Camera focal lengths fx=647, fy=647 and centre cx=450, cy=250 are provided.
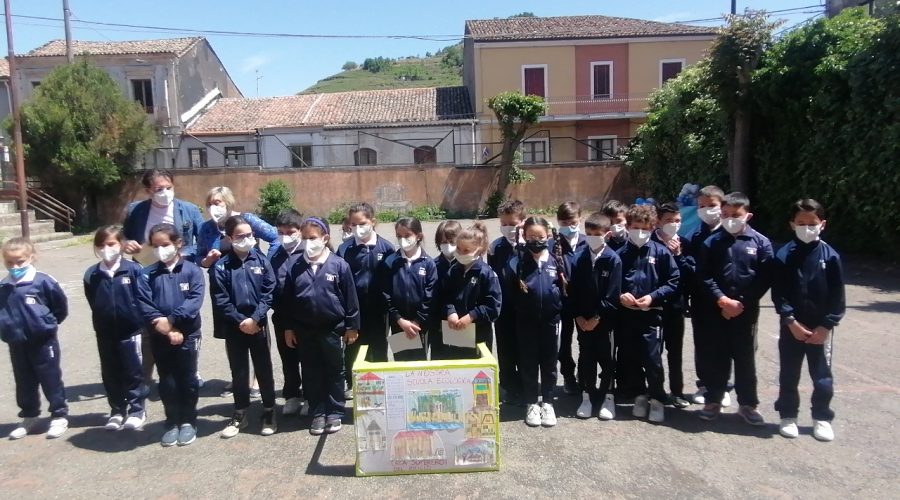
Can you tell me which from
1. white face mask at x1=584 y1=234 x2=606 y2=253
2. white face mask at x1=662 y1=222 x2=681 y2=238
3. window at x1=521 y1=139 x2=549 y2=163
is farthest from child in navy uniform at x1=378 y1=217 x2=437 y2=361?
window at x1=521 y1=139 x2=549 y2=163

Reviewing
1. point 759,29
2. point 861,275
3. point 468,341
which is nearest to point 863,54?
point 759,29

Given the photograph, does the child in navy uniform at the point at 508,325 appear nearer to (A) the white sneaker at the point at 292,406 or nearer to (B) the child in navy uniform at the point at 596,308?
(B) the child in navy uniform at the point at 596,308

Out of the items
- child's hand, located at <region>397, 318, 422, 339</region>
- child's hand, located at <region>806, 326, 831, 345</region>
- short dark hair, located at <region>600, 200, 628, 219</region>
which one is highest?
short dark hair, located at <region>600, 200, 628, 219</region>

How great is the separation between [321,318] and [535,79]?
92.1 ft

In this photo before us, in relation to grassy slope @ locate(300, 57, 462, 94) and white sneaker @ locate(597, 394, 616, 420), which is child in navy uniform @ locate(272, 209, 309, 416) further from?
grassy slope @ locate(300, 57, 462, 94)

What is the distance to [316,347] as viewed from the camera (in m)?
4.73

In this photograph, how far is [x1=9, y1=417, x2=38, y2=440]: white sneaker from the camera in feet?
15.8

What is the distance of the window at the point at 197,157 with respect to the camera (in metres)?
31.7

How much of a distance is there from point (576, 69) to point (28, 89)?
2630cm

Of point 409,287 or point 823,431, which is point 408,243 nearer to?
point 409,287

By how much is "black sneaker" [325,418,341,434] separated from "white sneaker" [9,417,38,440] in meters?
2.28

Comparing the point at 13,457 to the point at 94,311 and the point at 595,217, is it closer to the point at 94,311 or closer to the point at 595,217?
the point at 94,311

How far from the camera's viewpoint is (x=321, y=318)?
15.1 ft

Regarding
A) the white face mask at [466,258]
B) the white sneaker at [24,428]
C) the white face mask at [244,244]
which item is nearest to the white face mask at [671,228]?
the white face mask at [466,258]
